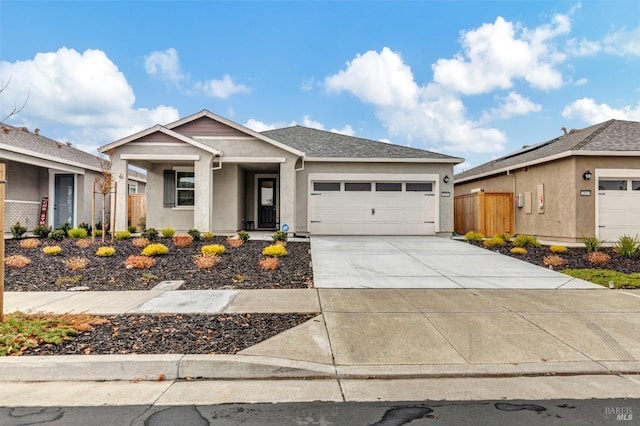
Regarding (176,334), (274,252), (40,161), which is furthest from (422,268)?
(40,161)

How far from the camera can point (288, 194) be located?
14.1 m

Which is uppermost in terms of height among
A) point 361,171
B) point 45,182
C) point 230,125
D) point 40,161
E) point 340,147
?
point 230,125

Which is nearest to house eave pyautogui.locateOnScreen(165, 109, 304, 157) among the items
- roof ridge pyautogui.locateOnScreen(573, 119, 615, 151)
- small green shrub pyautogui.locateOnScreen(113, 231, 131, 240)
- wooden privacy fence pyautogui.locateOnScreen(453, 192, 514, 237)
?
small green shrub pyautogui.locateOnScreen(113, 231, 131, 240)

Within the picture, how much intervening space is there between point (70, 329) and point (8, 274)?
5.06m

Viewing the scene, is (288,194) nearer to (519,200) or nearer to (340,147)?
(340,147)

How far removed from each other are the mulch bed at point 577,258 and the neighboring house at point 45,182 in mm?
Result: 15364

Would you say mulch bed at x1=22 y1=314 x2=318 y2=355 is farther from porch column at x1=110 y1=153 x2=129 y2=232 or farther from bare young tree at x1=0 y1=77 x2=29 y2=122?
porch column at x1=110 y1=153 x2=129 y2=232

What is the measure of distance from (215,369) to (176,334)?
3.60 feet

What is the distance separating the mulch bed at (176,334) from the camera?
4270 mm

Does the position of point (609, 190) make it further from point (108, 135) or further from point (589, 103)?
point (108, 135)

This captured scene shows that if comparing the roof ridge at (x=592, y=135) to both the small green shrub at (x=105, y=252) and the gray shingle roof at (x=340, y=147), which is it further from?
the small green shrub at (x=105, y=252)

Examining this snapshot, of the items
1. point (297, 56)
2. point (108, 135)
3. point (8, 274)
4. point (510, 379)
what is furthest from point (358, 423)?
point (108, 135)

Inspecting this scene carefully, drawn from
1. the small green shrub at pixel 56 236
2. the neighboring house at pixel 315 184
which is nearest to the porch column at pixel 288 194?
the neighboring house at pixel 315 184

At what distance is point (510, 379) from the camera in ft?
12.8
